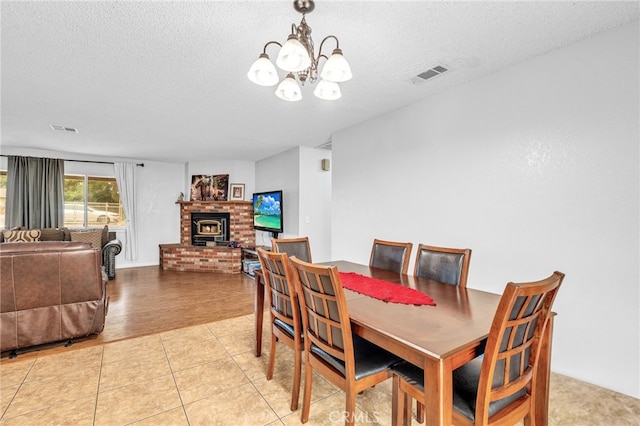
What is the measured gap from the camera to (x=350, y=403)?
53.0 inches

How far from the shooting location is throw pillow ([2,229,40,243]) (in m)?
4.54

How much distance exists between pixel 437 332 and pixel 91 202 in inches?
273

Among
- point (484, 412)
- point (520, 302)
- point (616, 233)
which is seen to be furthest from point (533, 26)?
point (484, 412)

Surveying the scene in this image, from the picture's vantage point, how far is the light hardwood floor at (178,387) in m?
1.68

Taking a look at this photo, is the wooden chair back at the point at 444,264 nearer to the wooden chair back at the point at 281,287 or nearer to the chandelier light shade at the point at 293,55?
the wooden chair back at the point at 281,287

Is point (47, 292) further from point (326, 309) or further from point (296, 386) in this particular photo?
point (326, 309)

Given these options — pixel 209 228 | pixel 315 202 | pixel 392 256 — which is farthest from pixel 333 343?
pixel 209 228

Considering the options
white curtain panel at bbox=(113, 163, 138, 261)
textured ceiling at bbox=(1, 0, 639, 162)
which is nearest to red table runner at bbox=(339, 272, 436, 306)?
textured ceiling at bbox=(1, 0, 639, 162)

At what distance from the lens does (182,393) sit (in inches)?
74.6

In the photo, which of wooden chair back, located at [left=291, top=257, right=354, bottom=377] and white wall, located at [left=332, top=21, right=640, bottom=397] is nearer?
wooden chair back, located at [left=291, top=257, right=354, bottom=377]

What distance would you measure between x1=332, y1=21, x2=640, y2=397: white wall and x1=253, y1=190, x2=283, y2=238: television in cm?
276

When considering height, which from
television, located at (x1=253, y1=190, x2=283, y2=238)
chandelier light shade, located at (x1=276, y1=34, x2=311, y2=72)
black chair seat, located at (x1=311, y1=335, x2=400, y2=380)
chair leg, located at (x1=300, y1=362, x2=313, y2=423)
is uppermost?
chandelier light shade, located at (x1=276, y1=34, x2=311, y2=72)

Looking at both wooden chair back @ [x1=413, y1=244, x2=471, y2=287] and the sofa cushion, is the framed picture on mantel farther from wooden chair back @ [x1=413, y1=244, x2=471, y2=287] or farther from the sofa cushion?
wooden chair back @ [x1=413, y1=244, x2=471, y2=287]

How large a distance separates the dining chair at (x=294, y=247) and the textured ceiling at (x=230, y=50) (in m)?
1.43
